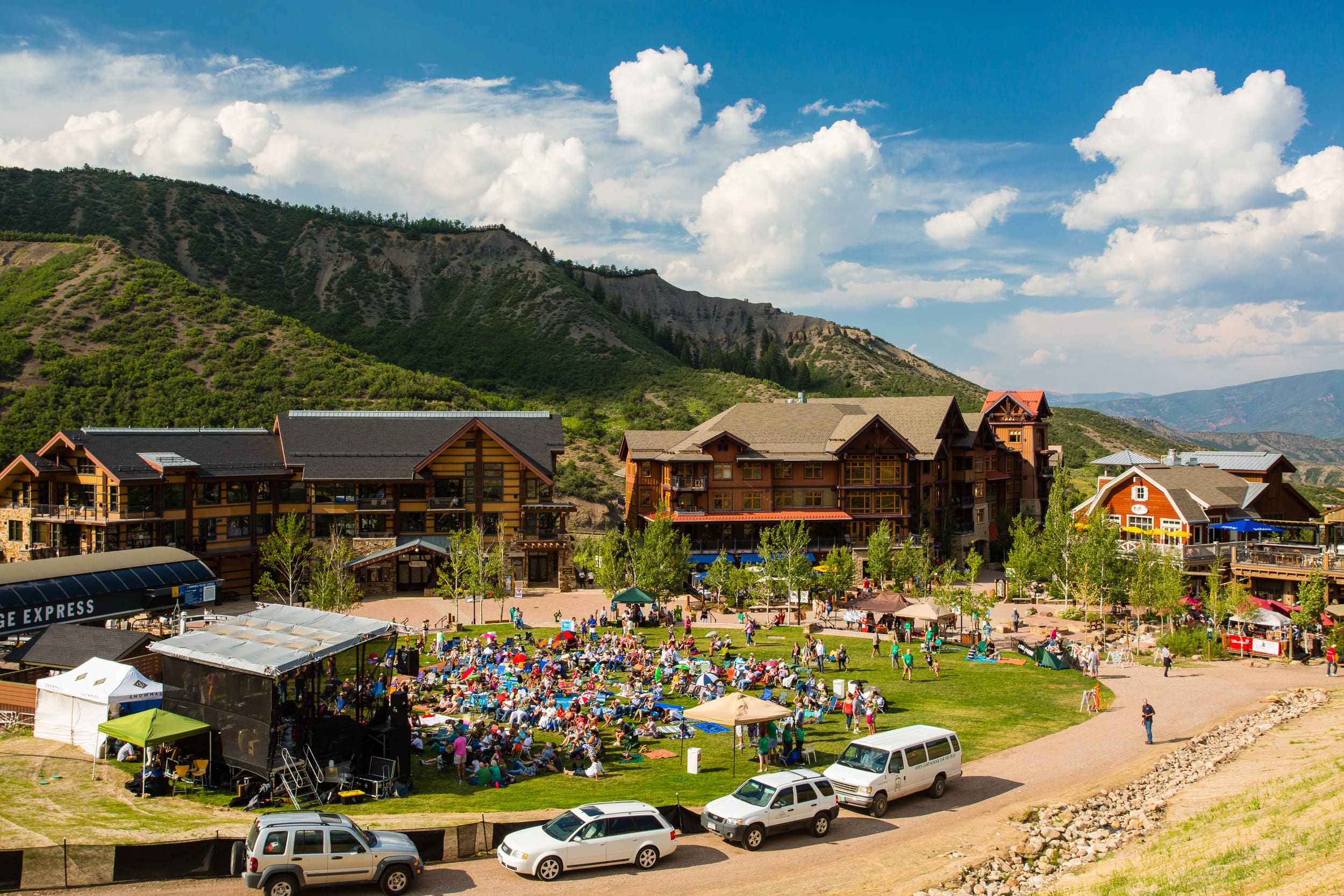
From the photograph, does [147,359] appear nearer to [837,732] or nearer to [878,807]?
[837,732]

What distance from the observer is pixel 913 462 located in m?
63.7

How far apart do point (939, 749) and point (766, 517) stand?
36855 mm

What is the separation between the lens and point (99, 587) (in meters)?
35.7

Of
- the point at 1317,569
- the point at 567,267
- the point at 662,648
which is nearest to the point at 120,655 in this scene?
the point at 662,648

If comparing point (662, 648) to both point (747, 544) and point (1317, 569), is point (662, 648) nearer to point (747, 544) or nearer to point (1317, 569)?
point (747, 544)

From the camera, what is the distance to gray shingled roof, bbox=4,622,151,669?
2775 centimetres

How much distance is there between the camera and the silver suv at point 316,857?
52.2 ft

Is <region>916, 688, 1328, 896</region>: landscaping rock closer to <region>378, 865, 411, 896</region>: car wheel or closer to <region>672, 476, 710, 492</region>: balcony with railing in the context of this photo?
<region>378, 865, 411, 896</region>: car wheel

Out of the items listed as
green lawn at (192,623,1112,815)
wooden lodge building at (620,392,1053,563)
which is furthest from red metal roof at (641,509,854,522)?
green lawn at (192,623,1112,815)

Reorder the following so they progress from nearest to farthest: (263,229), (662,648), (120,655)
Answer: (120,655) < (662,648) < (263,229)

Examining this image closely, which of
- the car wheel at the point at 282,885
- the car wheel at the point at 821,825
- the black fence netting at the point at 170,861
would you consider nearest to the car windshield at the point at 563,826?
the car wheel at the point at 282,885

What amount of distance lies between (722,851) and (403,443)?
A: 44290 mm

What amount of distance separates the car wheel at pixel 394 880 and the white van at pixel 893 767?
1034 centimetres

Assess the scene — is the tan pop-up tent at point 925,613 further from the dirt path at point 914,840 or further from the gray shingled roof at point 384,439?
the gray shingled roof at point 384,439
